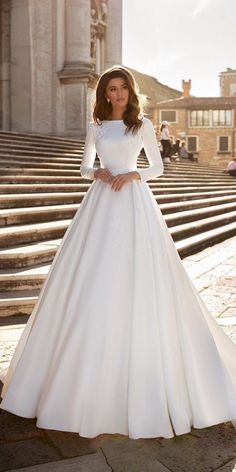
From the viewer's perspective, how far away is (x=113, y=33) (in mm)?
18531

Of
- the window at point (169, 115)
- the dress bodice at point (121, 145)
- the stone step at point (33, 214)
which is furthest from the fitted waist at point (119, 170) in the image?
the window at point (169, 115)

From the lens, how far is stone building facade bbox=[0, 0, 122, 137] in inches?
560

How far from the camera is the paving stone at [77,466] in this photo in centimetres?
208

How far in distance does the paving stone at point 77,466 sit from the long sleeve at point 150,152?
1246 mm

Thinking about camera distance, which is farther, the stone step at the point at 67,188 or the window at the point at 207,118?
the window at the point at 207,118

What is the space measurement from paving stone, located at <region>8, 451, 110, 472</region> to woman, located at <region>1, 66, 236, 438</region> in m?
0.10

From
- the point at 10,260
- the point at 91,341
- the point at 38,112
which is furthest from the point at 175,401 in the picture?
the point at 38,112

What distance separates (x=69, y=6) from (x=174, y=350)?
14688 millimetres

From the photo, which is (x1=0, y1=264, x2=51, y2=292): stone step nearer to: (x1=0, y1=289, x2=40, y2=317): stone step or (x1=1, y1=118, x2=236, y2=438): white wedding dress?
(x1=0, y1=289, x2=40, y2=317): stone step

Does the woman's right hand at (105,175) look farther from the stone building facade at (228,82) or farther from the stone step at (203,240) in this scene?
the stone building facade at (228,82)

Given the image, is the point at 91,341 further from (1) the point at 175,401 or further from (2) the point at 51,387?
(1) the point at 175,401

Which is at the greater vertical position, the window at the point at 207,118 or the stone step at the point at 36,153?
the window at the point at 207,118

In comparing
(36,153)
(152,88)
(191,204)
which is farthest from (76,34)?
(152,88)

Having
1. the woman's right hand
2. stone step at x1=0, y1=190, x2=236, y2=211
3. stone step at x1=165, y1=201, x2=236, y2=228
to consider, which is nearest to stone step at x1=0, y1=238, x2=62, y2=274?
stone step at x1=0, y1=190, x2=236, y2=211
